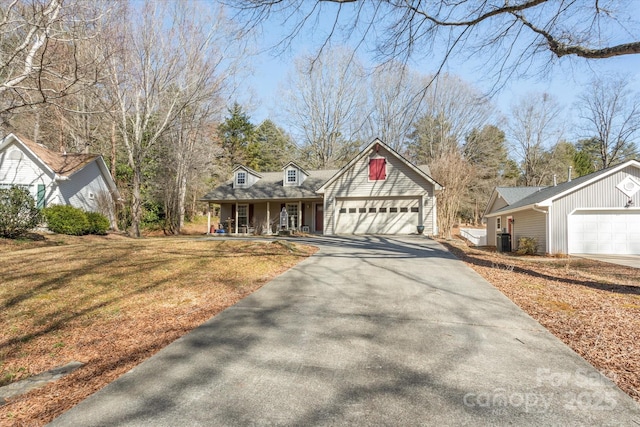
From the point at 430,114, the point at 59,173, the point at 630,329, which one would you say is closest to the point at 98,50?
the point at 59,173

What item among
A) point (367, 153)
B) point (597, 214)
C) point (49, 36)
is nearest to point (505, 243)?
point (597, 214)

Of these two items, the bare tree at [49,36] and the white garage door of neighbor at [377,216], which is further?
the white garage door of neighbor at [377,216]

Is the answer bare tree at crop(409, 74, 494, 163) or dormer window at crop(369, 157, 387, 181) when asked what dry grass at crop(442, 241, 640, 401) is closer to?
dormer window at crop(369, 157, 387, 181)

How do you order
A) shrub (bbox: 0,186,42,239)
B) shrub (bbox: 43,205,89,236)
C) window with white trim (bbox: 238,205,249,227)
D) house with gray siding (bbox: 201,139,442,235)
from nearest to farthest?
shrub (bbox: 0,186,42,239)
shrub (bbox: 43,205,89,236)
house with gray siding (bbox: 201,139,442,235)
window with white trim (bbox: 238,205,249,227)

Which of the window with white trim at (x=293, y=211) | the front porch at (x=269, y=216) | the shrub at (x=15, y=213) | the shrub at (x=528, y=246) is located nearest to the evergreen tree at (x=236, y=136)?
the front porch at (x=269, y=216)

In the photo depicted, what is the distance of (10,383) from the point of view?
2867 millimetres

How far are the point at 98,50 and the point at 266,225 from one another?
12.9 meters

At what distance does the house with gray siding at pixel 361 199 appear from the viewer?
18.7 m

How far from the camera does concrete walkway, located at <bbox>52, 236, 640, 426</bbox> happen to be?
7.43 ft

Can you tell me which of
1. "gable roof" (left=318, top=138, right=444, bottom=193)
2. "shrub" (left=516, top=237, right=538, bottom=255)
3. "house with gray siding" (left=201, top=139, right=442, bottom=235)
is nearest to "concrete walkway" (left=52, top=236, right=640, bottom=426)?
"shrub" (left=516, top=237, right=538, bottom=255)

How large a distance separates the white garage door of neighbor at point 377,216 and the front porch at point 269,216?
2363 millimetres

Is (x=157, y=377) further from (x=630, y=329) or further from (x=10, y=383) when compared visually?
(x=630, y=329)

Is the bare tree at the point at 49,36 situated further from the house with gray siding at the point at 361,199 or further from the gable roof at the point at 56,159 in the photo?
the house with gray siding at the point at 361,199

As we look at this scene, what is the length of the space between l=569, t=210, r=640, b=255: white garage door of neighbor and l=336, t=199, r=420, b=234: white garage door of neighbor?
731 cm
